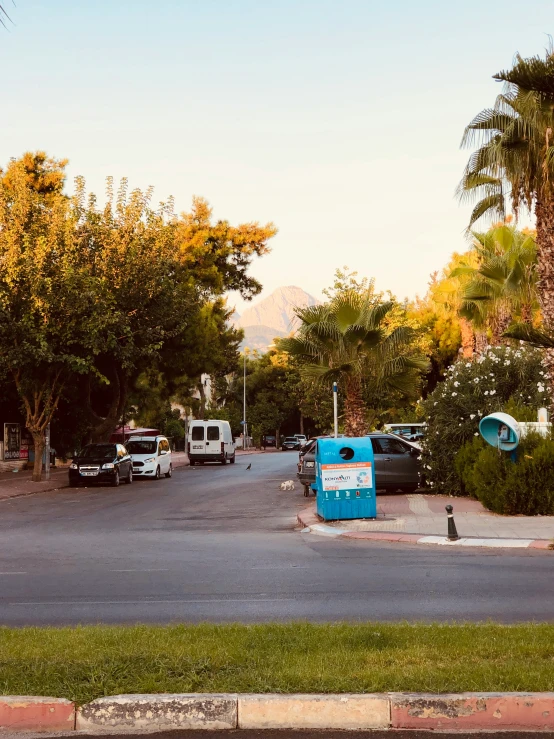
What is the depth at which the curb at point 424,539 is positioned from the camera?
48.4ft

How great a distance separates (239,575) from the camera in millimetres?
12250

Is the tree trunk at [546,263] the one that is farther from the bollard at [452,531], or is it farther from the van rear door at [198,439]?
the van rear door at [198,439]

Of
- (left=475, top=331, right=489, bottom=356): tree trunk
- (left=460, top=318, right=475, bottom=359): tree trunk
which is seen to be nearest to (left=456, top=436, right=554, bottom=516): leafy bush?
(left=475, top=331, right=489, bottom=356): tree trunk

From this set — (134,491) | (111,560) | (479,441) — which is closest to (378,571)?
(111,560)

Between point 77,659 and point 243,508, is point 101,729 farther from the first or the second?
point 243,508

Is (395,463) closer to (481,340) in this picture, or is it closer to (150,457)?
(481,340)

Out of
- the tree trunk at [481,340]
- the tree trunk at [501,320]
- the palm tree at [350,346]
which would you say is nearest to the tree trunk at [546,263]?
the palm tree at [350,346]

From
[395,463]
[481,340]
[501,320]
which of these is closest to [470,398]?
[395,463]

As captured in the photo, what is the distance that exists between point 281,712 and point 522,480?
14024 millimetres

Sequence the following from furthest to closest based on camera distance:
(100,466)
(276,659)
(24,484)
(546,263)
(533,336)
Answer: (100,466), (24,484), (546,263), (533,336), (276,659)

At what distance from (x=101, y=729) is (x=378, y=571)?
7037mm

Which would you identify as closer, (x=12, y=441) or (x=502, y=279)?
(x=502, y=279)

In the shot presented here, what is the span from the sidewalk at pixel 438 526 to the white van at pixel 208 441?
109ft

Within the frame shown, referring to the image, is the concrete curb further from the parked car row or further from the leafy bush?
the parked car row
